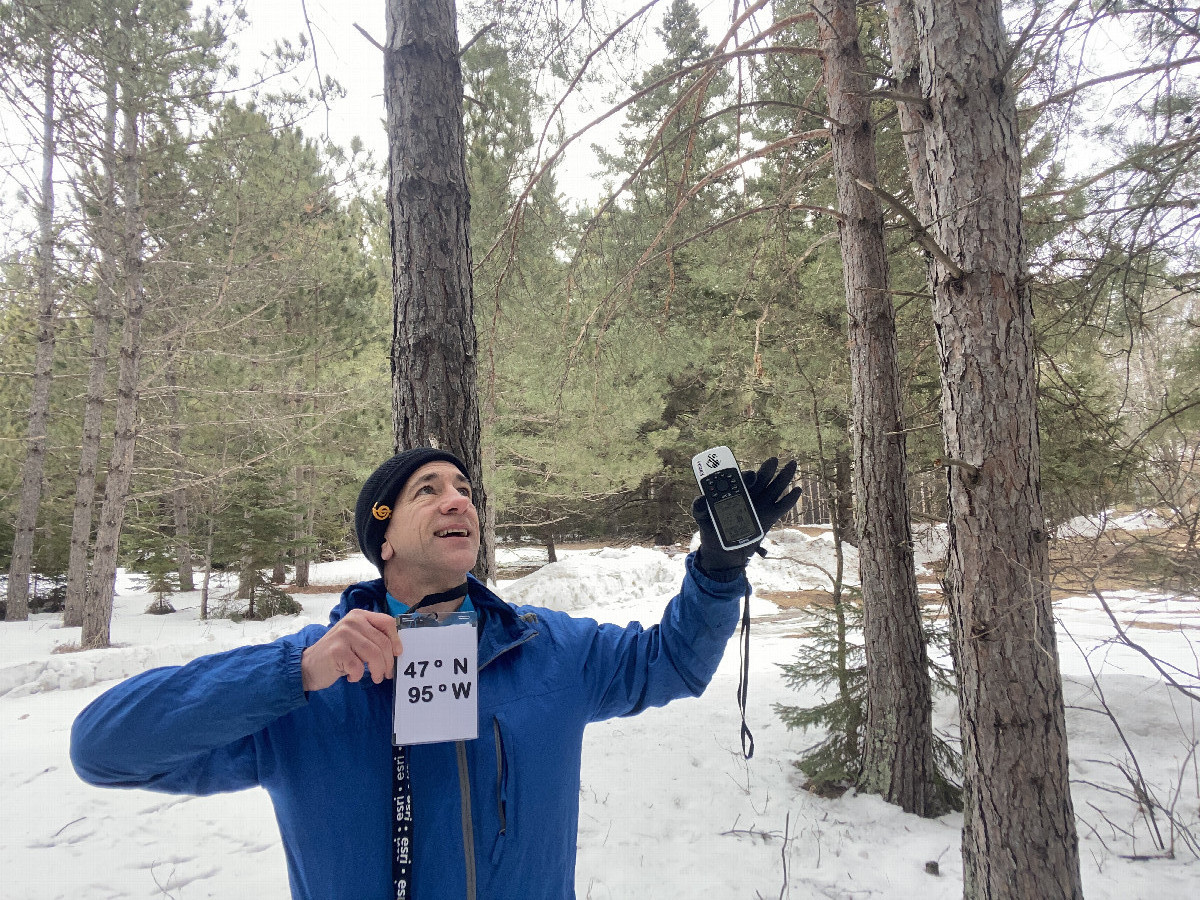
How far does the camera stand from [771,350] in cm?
969

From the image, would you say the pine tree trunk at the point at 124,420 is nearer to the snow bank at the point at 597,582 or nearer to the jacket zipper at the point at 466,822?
the snow bank at the point at 597,582

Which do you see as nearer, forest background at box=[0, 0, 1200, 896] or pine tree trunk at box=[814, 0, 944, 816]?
forest background at box=[0, 0, 1200, 896]

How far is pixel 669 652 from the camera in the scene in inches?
63.6

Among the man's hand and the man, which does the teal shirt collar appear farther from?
the man's hand

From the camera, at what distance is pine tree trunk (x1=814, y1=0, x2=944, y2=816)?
3.96 metres

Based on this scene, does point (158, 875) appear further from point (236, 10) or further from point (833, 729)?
point (236, 10)

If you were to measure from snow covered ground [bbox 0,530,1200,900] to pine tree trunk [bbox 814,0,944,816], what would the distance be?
1.25 feet

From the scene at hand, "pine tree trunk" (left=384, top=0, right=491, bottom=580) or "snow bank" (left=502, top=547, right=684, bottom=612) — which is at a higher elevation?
"pine tree trunk" (left=384, top=0, right=491, bottom=580)

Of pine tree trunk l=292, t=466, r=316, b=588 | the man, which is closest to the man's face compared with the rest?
the man

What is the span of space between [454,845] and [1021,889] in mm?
2116

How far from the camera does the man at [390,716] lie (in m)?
1.15

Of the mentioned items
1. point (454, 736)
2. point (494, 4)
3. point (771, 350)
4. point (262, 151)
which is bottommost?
point (454, 736)

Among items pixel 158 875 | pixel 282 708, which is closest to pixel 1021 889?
pixel 282 708

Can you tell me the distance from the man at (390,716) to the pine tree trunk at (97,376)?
953 centimetres
